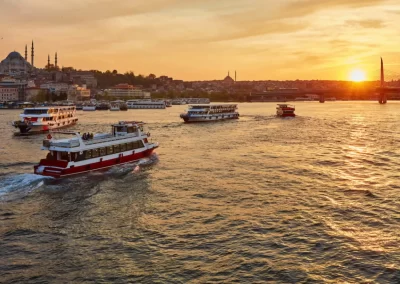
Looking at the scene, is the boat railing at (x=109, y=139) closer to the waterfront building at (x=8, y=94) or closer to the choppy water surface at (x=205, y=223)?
the choppy water surface at (x=205, y=223)

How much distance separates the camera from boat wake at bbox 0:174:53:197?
16.3 m

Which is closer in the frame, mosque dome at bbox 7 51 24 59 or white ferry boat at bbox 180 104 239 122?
white ferry boat at bbox 180 104 239 122

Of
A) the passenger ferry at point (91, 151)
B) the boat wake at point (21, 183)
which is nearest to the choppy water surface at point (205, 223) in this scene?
the boat wake at point (21, 183)

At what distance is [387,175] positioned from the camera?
1944 centimetres

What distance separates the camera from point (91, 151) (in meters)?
19.5

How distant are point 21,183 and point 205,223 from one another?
876 centimetres

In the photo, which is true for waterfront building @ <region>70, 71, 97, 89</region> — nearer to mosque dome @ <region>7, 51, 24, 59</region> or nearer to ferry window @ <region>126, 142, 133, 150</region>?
mosque dome @ <region>7, 51, 24, 59</region>

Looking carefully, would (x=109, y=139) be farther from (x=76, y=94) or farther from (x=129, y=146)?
(x=76, y=94)

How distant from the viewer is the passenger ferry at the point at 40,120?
126 feet

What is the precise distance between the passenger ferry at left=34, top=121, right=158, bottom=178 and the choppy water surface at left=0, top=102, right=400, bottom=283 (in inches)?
20.4

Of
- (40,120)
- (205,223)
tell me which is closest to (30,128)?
(40,120)

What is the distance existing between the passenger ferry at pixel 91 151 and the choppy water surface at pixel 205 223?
52 centimetres

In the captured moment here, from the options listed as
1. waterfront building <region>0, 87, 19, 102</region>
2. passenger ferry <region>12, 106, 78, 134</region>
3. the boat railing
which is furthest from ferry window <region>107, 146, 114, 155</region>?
waterfront building <region>0, 87, 19, 102</region>

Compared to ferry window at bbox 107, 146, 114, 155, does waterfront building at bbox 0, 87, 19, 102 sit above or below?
above
